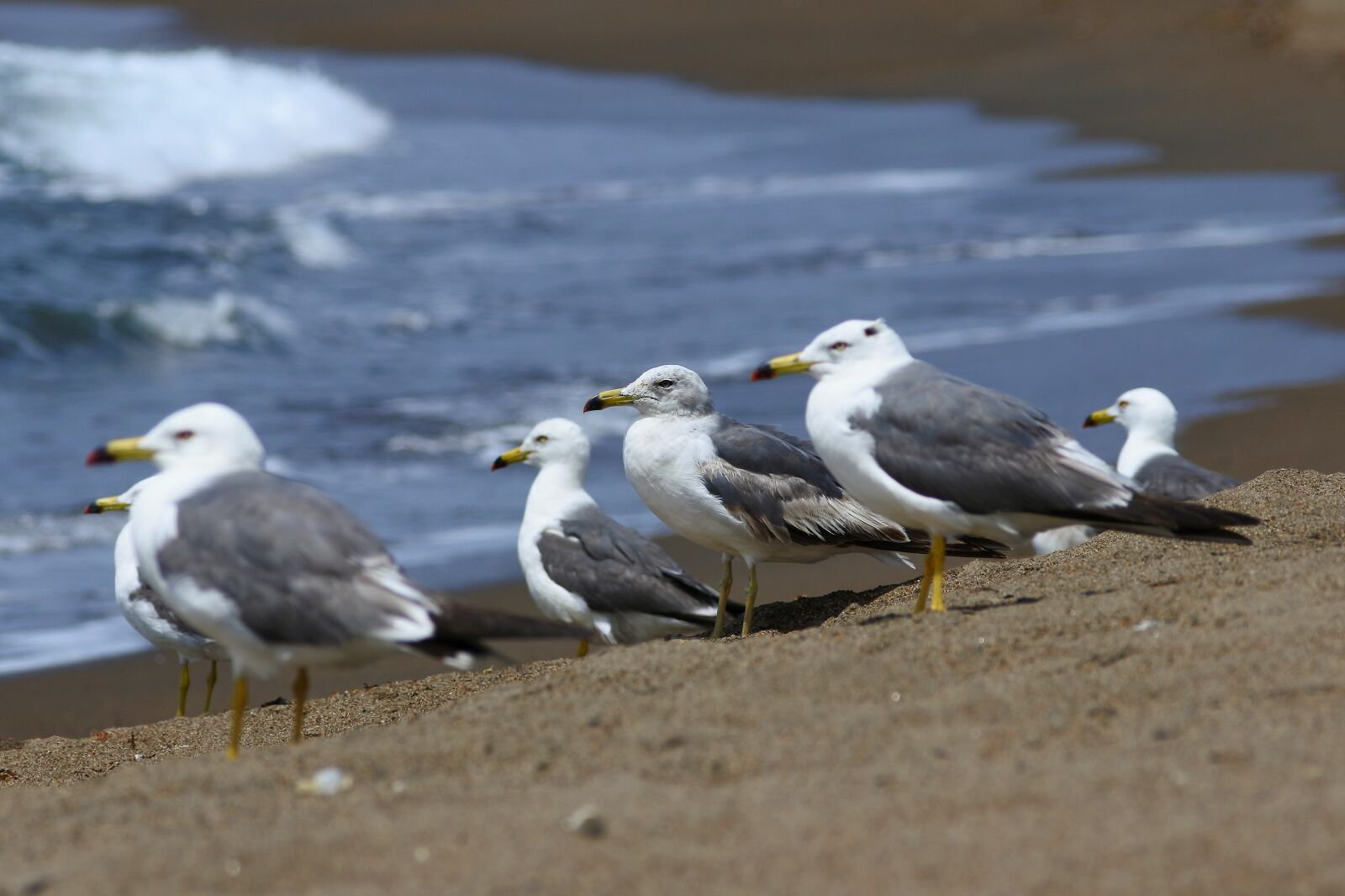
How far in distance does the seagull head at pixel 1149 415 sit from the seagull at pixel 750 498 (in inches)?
99.7

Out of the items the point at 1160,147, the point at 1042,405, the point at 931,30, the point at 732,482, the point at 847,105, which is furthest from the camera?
the point at 931,30

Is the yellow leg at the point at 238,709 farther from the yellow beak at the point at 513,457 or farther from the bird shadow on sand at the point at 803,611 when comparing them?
the yellow beak at the point at 513,457

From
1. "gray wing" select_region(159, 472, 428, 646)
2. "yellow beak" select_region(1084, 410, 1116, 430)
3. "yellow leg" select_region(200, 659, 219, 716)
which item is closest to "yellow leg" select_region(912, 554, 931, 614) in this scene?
"gray wing" select_region(159, 472, 428, 646)

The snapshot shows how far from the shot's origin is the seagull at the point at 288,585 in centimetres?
486

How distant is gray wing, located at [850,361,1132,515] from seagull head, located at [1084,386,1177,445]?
3495 mm

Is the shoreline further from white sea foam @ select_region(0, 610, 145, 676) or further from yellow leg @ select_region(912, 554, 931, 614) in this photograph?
white sea foam @ select_region(0, 610, 145, 676)

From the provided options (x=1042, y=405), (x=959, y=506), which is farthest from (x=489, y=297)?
(x=959, y=506)

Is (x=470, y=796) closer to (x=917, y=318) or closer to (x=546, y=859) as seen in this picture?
(x=546, y=859)

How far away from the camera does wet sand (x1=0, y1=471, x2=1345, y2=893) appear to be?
3.53 meters

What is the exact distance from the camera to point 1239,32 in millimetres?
24641

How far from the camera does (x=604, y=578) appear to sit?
7.05 metres

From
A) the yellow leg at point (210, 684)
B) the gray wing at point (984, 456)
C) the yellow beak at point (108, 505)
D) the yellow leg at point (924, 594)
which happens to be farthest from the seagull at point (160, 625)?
the gray wing at point (984, 456)

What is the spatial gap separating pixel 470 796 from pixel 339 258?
15.8 metres

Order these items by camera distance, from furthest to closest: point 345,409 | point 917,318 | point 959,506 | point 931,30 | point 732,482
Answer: point 931,30 < point 917,318 < point 345,409 < point 732,482 < point 959,506
